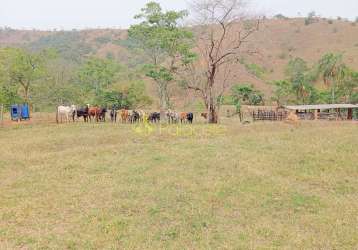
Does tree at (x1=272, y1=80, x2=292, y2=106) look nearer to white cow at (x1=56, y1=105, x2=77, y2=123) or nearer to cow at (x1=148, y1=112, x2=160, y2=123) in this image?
cow at (x1=148, y1=112, x2=160, y2=123)

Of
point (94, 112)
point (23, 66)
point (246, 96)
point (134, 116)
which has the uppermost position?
point (23, 66)

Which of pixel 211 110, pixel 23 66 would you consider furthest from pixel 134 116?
pixel 23 66

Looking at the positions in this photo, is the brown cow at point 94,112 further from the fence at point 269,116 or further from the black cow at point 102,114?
the fence at point 269,116

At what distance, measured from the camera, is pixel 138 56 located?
67.7 m

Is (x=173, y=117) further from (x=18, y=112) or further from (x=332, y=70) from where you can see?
(x=332, y=70)

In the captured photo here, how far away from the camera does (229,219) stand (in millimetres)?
8688

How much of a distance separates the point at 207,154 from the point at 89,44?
7326 cm

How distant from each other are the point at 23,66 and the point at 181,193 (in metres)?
21.9

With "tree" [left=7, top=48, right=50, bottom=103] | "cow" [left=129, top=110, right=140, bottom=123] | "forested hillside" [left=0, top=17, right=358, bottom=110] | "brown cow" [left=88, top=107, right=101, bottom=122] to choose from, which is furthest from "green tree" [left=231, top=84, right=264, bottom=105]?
"tree" [left=7, top=48, right=50, bottom=103]

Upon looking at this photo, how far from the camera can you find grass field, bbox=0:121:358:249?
7.67m

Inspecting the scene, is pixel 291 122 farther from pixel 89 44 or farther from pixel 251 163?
pixel 89 44

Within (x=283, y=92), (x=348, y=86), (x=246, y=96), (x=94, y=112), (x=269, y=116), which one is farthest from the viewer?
(x=246, y=96)

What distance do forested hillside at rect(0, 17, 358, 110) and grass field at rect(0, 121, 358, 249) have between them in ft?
49.5

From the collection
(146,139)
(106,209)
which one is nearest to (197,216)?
(106,209)
